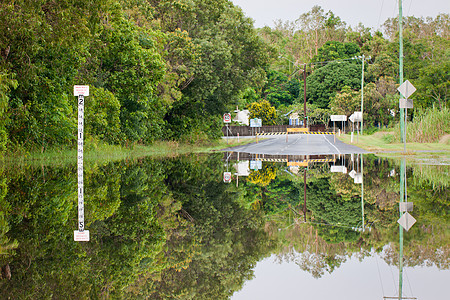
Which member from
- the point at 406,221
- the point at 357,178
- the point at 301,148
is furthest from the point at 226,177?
the point at 301,148

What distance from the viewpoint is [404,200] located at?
9.97 meters

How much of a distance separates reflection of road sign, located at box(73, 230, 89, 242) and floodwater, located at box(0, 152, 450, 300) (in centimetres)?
10

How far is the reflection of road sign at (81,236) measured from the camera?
6.59 metres

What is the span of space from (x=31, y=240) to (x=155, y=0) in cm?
3649

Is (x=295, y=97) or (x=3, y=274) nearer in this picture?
(x=3, y=274)

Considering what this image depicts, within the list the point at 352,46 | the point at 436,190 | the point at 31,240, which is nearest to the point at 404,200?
the point at 436,190

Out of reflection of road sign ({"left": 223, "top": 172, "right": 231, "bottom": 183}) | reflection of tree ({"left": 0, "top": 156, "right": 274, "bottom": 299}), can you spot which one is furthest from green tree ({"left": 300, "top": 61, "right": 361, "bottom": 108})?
reflection of tree ({"left": 0, "top": 156, "right": 274, "bottom": 299})

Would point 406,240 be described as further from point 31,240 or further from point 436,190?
point 436,190

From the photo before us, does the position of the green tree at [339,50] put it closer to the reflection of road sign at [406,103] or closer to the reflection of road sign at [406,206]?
the reflection of road sign at [406,103]

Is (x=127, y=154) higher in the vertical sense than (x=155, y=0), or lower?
lower

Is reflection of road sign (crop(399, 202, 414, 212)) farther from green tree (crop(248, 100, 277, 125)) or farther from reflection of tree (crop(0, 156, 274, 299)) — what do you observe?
green tree (crop(248, 100, 277, 125))

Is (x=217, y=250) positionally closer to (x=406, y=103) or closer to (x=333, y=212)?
(x=333, y=212)

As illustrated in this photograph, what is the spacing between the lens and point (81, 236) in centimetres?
674

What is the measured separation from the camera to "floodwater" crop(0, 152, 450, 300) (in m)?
4.76
